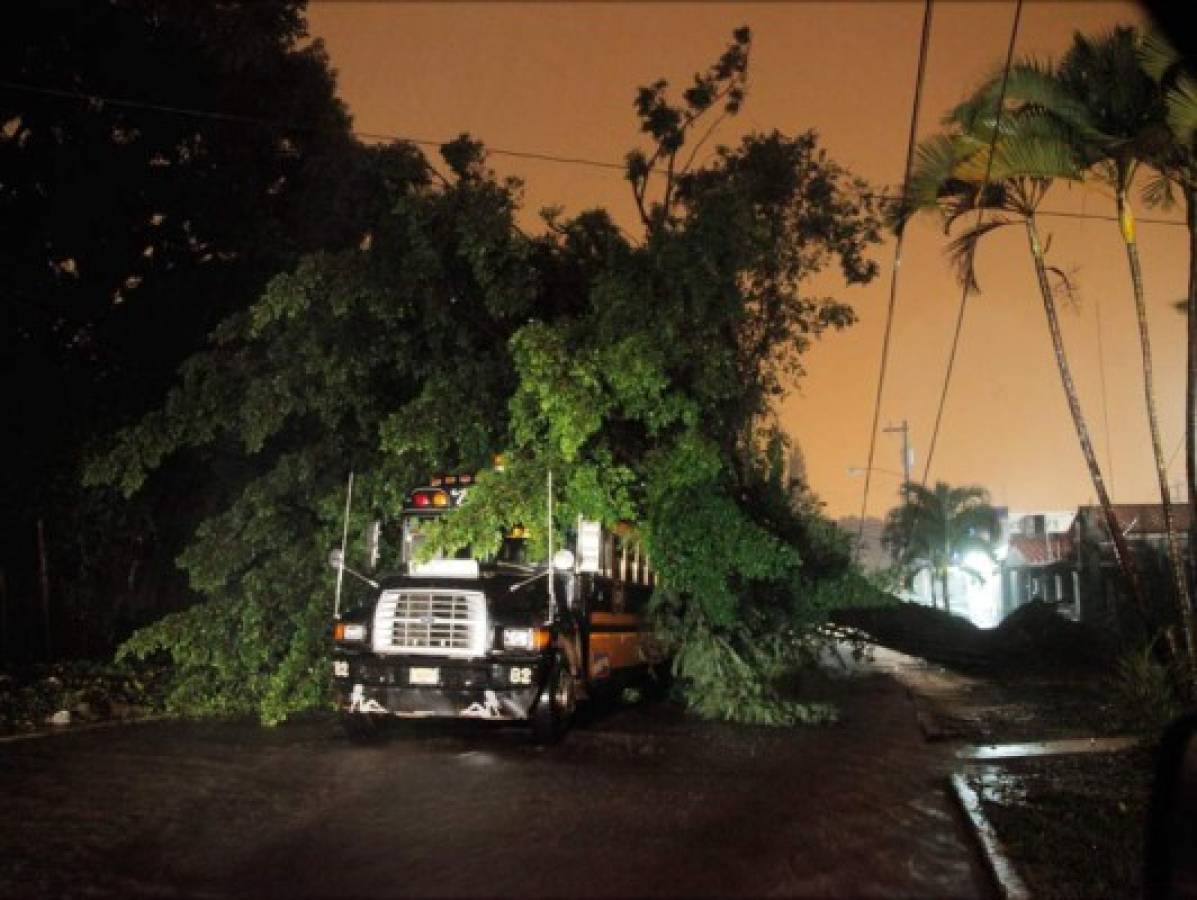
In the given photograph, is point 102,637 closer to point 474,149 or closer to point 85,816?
point 474,149

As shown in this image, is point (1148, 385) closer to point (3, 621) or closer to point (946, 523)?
point (3, 621)

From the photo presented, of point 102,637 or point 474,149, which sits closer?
point 474,149

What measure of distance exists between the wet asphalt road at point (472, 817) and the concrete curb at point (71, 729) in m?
0.42

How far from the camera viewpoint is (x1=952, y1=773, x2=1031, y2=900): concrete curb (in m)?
5.94

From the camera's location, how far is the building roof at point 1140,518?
96.7ft

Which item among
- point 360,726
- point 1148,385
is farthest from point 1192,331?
point 360,726

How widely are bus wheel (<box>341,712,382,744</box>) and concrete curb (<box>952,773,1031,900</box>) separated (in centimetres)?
599

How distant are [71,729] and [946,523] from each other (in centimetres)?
4194

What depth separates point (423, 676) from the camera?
36.2 feet

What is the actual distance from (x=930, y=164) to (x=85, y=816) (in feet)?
35.7

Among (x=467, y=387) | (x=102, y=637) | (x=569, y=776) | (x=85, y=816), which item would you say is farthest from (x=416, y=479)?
(x=102, y=637)

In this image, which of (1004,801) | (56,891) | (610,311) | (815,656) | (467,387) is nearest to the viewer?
(56,891)

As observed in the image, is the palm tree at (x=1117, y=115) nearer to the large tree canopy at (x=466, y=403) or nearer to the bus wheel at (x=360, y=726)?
the large tree canopy at (x=466, y=403)

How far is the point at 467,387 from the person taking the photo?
13.4 metres
